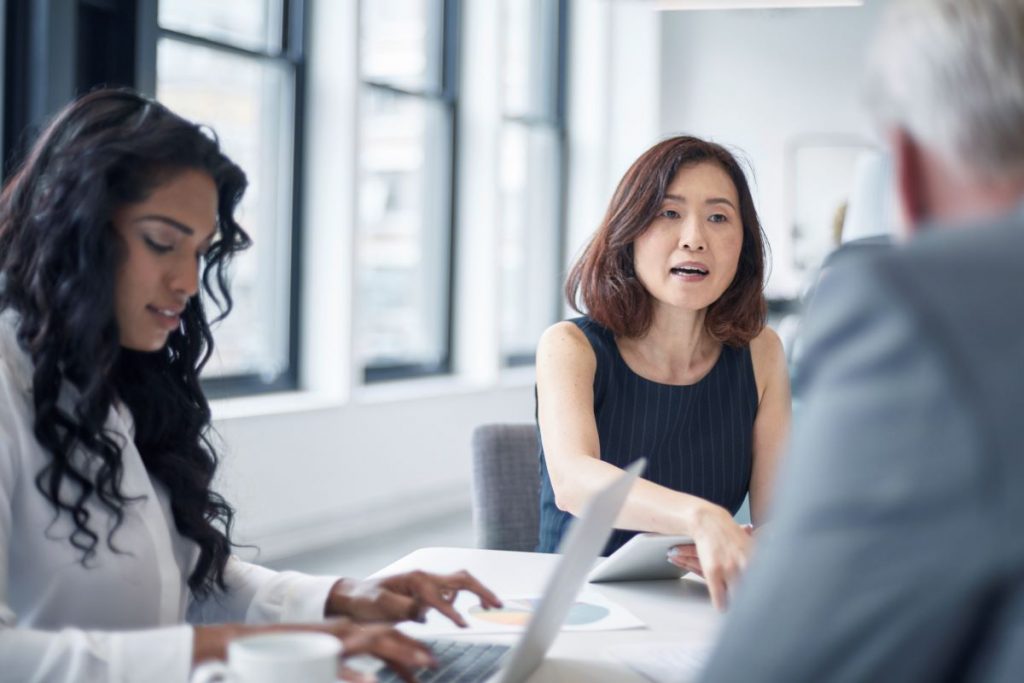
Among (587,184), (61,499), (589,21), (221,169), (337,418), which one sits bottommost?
(337,418)

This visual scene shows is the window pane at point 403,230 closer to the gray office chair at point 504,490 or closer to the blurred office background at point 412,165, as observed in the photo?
the blurred office background at point 412,165

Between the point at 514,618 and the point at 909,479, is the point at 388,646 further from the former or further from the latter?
the point at 909,479

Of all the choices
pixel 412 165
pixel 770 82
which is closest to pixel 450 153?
pixel 412 165

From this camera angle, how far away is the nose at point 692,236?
2.23 meters

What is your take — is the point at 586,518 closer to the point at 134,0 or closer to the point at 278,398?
the point at 134,0

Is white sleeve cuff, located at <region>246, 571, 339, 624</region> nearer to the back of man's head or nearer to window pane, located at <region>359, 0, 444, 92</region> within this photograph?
the back of man's head

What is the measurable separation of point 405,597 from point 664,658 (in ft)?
1.04

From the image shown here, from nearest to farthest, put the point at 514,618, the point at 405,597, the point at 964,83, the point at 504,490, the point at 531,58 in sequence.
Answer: the point at 964,83 → the point at 405,597 → the point at 514,618 → the point at 504,490 → the point at 531,58

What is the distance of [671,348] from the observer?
2326mm

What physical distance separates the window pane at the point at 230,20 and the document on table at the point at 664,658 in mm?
3627

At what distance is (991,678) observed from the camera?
0.63 metres

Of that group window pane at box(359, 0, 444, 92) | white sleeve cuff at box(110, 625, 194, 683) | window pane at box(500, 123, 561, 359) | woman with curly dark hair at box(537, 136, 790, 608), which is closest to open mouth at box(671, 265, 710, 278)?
woman with curly dark hair at box(537, 136, 790, 608)

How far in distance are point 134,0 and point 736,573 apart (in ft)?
10.9

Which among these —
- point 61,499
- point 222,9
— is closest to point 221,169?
point 61,499
